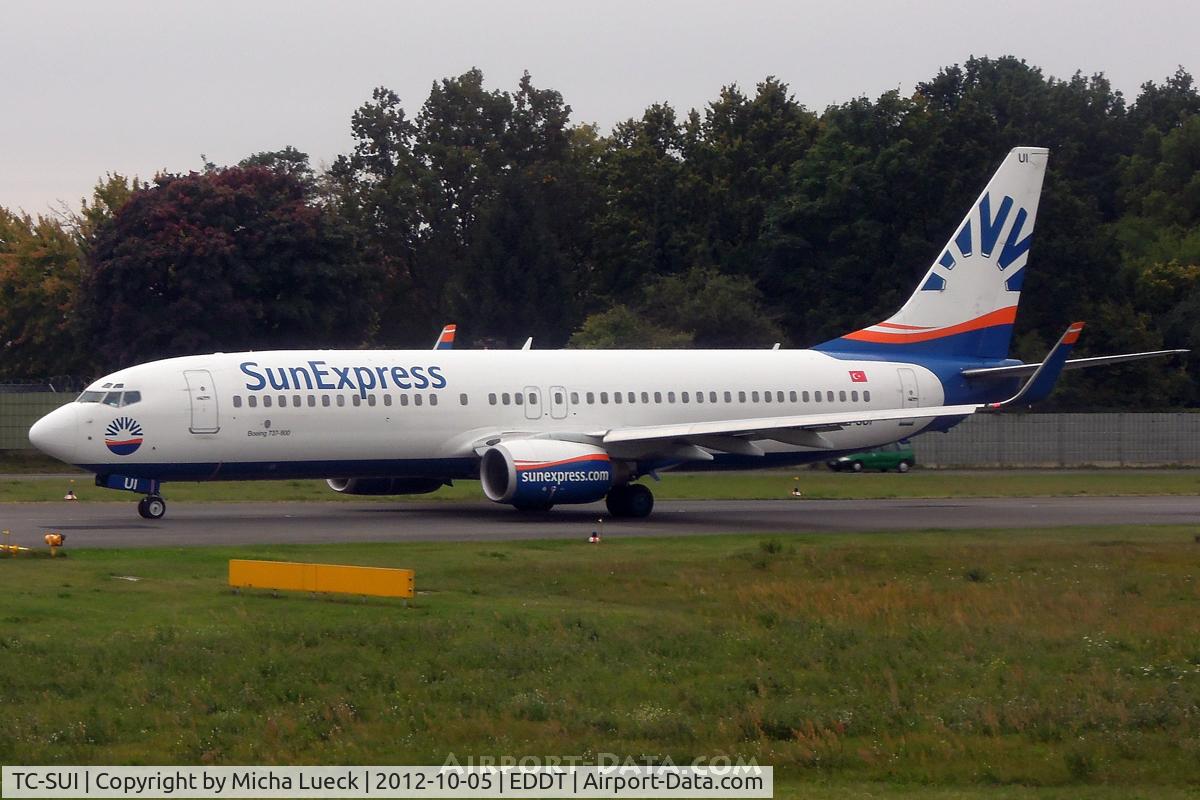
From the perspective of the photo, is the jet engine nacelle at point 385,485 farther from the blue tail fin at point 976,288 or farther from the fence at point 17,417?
the fence at point 17,417

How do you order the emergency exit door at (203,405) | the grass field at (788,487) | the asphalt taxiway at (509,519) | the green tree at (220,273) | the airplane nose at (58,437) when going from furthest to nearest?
the green tree at (220,273)
the grass field at (788,487)
the emergency exit door at (203,405)
the airplane nose at (58,437)
the asphalt taxiway at (509,519)

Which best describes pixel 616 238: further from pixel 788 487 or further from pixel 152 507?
pixel 152 507


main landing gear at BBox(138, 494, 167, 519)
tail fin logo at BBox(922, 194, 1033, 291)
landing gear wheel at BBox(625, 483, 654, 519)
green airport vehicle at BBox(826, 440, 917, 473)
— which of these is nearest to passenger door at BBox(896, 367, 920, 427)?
tail fin logo at BBox(922, 194, 1033, 291)

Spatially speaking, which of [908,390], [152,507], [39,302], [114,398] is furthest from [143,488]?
[39,302]

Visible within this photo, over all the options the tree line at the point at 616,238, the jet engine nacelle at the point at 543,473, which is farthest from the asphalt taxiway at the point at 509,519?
the tree line at the point at 616,238

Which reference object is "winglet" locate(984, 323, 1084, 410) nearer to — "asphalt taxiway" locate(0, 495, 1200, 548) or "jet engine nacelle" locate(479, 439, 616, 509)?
"asphalt taxiway" locate(0, 495, 1200, 548)

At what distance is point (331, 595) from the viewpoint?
22609mm

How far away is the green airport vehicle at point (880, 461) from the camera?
60.9 meters

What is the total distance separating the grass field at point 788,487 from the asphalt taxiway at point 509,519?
2.47 m

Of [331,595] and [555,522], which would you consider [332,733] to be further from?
[555,522]

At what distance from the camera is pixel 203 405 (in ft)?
113

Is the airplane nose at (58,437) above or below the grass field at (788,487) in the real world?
above

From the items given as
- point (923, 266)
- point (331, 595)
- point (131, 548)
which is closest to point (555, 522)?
point (131, 548)

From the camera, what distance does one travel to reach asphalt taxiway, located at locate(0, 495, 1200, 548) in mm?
31875
